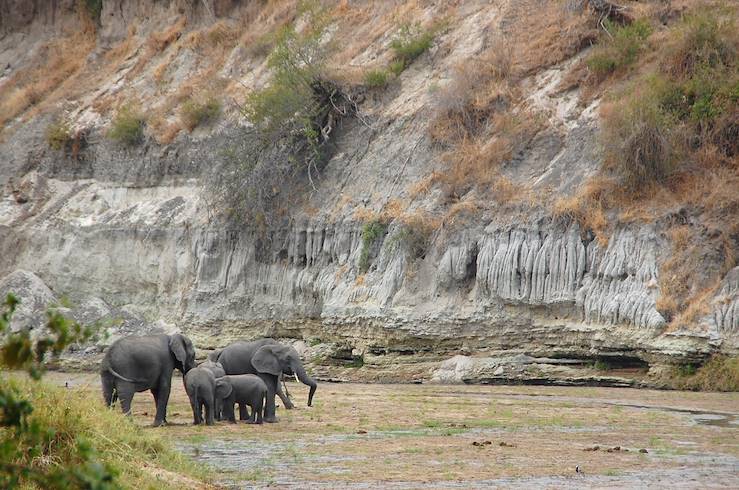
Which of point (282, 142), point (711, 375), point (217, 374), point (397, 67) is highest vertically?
point (397, 67)

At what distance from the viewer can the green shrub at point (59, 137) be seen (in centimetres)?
5212

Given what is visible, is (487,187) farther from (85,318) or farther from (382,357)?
(85,318)

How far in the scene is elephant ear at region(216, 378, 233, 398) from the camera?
20.1 metres

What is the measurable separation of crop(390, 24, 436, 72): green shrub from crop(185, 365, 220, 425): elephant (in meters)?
25.2

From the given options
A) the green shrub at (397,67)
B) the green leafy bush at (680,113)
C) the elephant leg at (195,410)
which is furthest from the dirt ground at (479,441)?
the green shrub at (397,67)

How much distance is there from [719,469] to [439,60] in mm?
29970

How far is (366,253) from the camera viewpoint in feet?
121

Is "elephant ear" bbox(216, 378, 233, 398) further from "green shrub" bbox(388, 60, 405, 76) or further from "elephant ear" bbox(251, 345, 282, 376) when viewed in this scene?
"green shrub" bbox(388, 60, 405, 76)

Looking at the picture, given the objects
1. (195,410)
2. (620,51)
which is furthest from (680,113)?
(195,410)

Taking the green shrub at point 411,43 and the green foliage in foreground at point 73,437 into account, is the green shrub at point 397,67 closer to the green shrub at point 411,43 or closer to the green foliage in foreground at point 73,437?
the green shrub at point 411,43

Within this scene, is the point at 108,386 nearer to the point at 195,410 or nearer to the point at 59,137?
the point at 195,410

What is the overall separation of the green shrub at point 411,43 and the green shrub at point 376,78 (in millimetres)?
597

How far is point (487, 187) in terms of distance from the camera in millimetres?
35531

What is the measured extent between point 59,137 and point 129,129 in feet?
13.1
